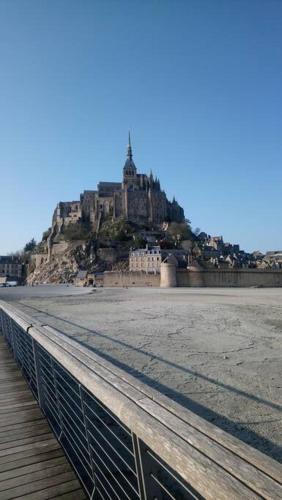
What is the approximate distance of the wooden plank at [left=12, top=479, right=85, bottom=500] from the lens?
2.04 metres

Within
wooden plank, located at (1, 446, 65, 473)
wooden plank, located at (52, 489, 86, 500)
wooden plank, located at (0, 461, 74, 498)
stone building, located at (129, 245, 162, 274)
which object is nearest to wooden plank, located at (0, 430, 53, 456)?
wooden plank, located at (1, 446, 65, 473)

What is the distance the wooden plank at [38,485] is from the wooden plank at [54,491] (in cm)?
1

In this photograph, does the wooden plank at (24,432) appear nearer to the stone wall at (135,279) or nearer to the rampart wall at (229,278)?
the rampart wall at (229,278)

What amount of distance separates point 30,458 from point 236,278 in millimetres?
36410

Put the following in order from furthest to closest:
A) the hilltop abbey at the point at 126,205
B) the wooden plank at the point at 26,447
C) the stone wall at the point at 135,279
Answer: the hilltop abbey at the point at 126,205 < the stone wall at the point at 135,279 < the wooden plank at the point at 26,447

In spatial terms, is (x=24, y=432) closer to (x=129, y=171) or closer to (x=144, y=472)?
(x=144, y=472)

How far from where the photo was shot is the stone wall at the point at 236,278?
1441 inches

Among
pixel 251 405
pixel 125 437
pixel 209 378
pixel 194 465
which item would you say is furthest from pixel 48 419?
pixel 194 465

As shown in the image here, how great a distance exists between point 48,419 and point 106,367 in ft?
5.16

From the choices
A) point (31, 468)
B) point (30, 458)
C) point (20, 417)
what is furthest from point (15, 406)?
point (31, 468)

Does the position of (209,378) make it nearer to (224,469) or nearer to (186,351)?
(186,351)

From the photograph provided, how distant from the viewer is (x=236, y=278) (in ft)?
122

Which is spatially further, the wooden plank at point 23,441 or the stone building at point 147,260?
the stone building at point 147,260

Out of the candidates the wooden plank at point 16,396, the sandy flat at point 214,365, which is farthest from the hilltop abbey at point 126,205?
the wooden plank at point 16,396
